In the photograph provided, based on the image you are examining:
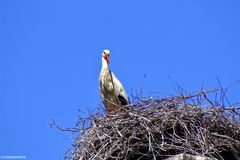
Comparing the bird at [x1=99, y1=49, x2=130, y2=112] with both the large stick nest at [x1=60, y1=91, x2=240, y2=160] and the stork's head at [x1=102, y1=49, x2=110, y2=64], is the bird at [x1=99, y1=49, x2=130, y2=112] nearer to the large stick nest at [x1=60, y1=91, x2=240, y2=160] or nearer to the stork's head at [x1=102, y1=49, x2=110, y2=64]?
the stork's head at [x1=102, y1=49, x2=110, y2=64]

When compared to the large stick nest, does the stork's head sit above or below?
above

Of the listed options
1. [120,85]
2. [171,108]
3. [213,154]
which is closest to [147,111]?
[171,108]

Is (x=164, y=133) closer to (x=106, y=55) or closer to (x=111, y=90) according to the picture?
(x=111, y=90)

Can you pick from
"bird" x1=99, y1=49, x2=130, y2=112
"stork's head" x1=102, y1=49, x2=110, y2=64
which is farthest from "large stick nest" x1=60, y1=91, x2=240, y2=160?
"stork's head" x1=102, y1=49, x2=110, y2=64

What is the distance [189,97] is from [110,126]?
0.98 metres

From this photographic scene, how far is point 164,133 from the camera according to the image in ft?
18.9

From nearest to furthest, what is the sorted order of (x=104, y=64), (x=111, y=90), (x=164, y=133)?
1. (x=164, y=133)
2. (x=111, y=90)
3. (x=104, y=64)

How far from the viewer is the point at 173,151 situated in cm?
550

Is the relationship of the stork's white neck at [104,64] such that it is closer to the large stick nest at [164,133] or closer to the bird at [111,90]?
the bird at [111,90]

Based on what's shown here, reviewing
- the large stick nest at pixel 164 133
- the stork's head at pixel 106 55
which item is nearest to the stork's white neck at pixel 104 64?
the stork's head at pixel 106 55

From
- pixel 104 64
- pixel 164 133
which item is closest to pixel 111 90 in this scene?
pixel 104 64

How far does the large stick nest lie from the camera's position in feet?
17.9

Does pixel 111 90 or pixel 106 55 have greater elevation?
pixel 106 55

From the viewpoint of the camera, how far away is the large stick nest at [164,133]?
5.46m
